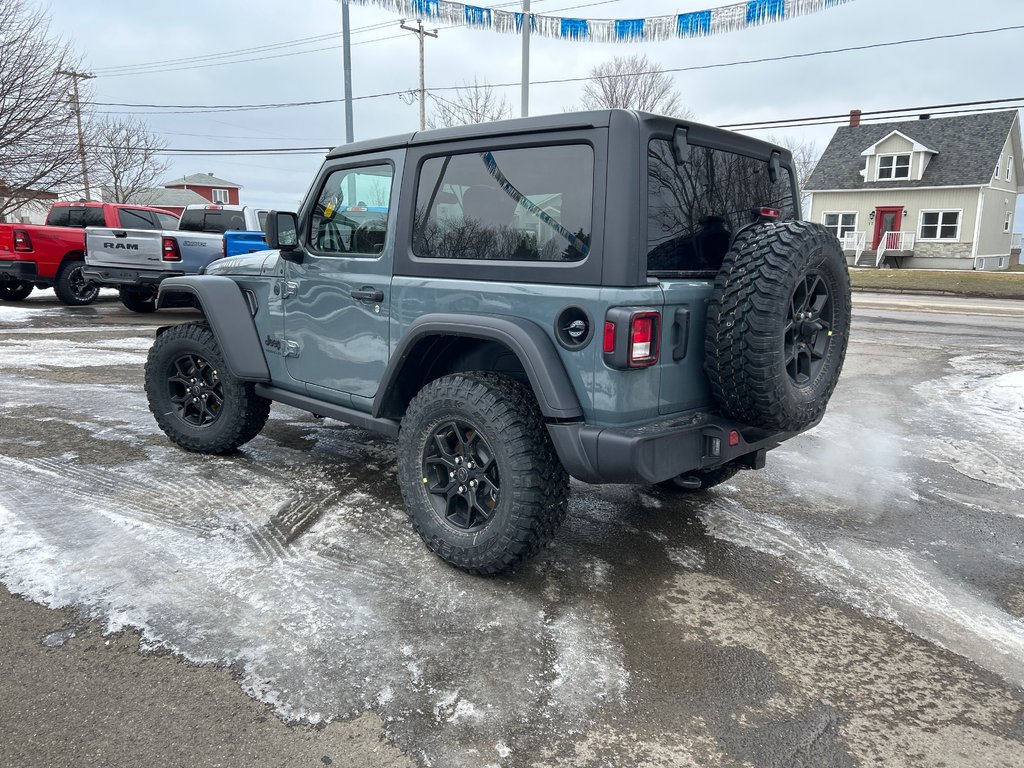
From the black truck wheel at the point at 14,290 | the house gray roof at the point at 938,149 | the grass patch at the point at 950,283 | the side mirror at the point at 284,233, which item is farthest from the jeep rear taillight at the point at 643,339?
the house gray roof at the point at 938,149

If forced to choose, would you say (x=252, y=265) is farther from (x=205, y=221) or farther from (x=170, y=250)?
(x=205, y=221)

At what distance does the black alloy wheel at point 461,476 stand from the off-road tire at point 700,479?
1.18m

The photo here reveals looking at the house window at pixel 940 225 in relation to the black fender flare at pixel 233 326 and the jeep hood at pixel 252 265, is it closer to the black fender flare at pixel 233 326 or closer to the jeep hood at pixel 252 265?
the jeep hood at pixel 252 265

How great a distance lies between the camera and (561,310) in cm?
294

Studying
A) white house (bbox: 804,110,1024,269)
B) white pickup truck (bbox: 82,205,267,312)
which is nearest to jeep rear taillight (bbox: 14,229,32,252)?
white pickup truck (bbox: 82,205,267,312)

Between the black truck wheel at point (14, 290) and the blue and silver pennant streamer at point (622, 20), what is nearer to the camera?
the blue and silver pennant streamer at point (622, 20)

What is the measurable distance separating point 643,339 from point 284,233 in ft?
7.62

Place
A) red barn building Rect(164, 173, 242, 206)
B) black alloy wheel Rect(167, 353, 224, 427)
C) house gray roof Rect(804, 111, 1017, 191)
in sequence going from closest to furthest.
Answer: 1. black alloy wheel Rect(167, 353, 224, 427)
2. house gray roof Rect(804, 111, 1017, 191)
3. red barn building Rect(164, 173, 242, 206)

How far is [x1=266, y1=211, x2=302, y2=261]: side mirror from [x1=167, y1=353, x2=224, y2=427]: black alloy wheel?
1.12 metres

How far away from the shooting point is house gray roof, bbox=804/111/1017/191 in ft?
103

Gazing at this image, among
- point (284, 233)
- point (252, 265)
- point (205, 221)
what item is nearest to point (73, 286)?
point (205, 221)

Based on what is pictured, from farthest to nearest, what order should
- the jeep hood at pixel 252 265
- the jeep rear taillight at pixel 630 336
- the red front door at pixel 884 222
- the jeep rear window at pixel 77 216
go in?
the red front door at pixel 884 222
the jeep rear window at pixel 77 216
the jeep hood at pixel 252 265
the jeep rear taillight at pixel 630 336

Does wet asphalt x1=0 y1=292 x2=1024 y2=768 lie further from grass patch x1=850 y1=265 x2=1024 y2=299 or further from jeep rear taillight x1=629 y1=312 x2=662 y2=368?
grass patch x1=850 y1=265 x2=1024 y2=299

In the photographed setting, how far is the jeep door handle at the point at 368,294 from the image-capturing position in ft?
12.1
